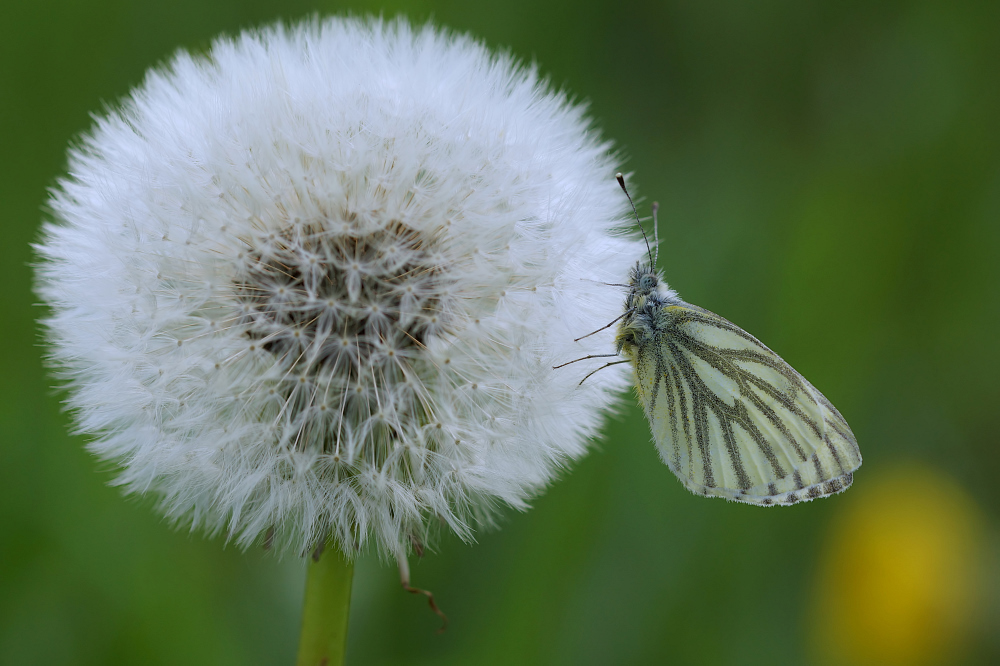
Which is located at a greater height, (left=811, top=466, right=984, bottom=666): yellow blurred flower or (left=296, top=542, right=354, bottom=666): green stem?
(left=811, top=466, right=984, bottom=666): yellow blurred flower

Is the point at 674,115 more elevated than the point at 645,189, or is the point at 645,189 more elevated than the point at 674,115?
the point at 674,115

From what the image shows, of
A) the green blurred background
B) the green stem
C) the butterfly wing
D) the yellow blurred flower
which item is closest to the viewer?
the green stem

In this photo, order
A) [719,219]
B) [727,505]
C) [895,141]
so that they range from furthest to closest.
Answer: [895,141]
[719,219]
[727,505]

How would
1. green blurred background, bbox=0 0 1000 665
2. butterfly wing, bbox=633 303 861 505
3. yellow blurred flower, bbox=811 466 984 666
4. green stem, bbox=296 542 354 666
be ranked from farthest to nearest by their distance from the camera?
yellow blurred flower, bbox=811 466 984 666 → green blurred background, bbox=0 0 1000 665 → butterfly wing, bbox=633 303 861 505 → green stem, bbox=296 542 354 666

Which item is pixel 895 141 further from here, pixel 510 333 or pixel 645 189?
pixel 510 333

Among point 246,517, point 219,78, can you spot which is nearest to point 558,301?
point 246,517

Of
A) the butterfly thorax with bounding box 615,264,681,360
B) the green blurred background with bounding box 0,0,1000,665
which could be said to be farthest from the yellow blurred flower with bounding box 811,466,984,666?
the butterfly thorax with bounding box 615,264,681,360

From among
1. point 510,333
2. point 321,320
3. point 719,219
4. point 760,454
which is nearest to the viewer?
point 321,320

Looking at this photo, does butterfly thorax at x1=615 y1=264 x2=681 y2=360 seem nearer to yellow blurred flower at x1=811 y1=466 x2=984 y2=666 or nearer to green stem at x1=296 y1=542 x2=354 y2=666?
green stem at x1=296 y1=542 x2=354 y2=666
